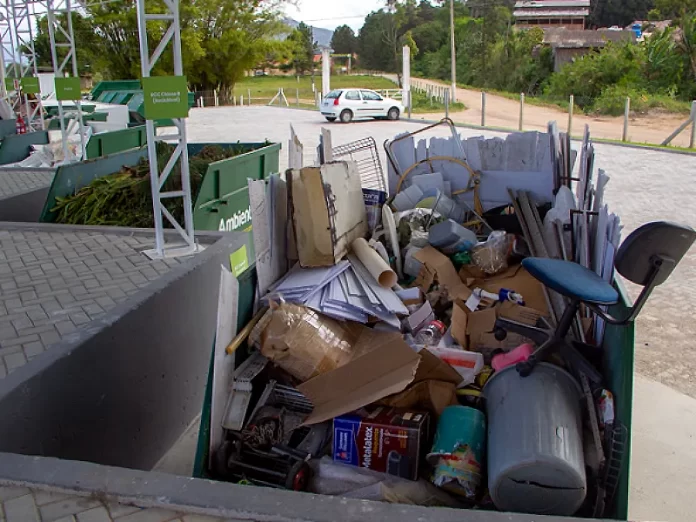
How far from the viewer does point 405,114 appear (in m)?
29.5

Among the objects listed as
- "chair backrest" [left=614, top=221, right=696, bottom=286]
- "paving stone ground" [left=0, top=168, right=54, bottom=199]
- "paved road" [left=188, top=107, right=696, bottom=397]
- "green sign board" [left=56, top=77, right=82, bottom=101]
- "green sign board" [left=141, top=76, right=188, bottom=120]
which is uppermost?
"green sign board" [left=56, top=77, right=82, bottom=101]

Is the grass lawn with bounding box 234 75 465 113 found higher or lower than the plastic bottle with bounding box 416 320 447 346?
higher

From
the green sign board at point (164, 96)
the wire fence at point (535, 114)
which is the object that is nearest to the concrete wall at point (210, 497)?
the green sign board at point (164, 96)

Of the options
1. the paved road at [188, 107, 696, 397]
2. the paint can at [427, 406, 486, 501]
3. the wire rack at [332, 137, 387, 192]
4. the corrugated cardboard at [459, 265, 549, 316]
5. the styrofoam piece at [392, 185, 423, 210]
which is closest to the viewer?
the paint can at [427, 406, 486, 501]

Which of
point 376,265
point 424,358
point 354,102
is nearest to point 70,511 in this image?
point 424,358

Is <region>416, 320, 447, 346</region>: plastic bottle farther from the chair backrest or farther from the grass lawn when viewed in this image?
the grass lawn

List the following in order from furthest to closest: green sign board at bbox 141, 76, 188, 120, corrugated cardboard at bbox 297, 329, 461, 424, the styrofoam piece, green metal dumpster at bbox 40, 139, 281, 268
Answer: green metal dumpster at bbox 40, 139, 281, 268 → the styrofoam piece → green sign board at bbox 141, 76, 188, 120 → corrugated cardboard at bbox 297, 329, 461, 424

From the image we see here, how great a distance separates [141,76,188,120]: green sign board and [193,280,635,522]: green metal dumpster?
166 cm

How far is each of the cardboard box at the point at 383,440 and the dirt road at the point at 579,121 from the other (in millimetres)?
18118

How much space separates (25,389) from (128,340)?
0.84 metres

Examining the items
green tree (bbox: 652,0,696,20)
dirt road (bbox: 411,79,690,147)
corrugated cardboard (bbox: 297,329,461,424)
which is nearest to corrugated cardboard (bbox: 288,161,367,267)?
corrugated cardboard (bbox: 297,329,461,424)

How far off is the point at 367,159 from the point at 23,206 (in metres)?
3.86

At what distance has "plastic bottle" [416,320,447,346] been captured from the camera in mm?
3951

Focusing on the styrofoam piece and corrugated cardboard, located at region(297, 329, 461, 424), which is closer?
corrugated cardboard, located at region(297, 329, 461, 424)
